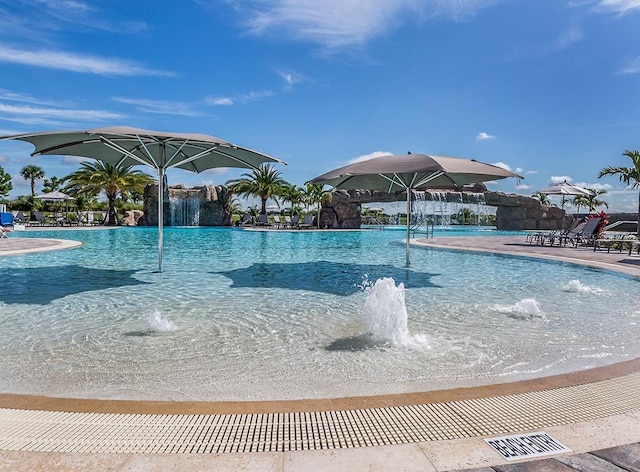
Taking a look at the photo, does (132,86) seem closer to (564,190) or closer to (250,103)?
(250,103)

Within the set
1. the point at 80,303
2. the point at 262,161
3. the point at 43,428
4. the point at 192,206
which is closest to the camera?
the point at 43,428

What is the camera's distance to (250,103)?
2208 centimetres

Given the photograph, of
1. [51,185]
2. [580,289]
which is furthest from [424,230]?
[51,185]

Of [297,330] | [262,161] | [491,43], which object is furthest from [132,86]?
[297,330]

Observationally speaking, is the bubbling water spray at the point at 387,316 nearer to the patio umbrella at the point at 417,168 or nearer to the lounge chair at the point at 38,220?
the patio umbrella at the point at 417,168

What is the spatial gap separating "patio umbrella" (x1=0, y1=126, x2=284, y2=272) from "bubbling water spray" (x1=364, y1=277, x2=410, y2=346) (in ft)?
16.6

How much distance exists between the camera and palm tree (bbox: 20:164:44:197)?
2313 inches

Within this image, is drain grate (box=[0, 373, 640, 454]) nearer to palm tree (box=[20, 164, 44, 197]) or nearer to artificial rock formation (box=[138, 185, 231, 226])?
artificial rock formation (box=[138, 185, 231, 226])

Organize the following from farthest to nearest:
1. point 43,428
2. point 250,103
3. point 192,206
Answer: point 192,206
point 250,103
point 43,428

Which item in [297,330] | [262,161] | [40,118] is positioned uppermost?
[40,118]

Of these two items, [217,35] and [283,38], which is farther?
[283,38]

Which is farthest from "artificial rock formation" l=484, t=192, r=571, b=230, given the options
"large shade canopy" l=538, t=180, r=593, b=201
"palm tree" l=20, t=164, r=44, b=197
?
"palm tree" l=20, t=164, r=44, b=197

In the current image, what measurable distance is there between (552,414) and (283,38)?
53.6ft

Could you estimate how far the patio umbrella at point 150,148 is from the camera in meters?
7.98
